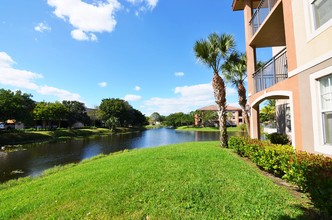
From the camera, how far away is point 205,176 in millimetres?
6566

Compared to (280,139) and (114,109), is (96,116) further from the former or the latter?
(280,139)

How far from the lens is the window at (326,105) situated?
17.6 feet

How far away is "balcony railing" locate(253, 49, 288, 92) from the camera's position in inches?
367

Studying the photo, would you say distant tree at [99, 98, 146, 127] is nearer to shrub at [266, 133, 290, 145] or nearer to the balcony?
the balcony

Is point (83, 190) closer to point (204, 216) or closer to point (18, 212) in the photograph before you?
point (18, 212)

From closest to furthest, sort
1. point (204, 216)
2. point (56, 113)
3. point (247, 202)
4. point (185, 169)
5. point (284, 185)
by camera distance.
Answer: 1. point (204, 216)
2. point (247, 202)
3. point (284, 185)
4. point (185, 169)
5. point (56, 113)

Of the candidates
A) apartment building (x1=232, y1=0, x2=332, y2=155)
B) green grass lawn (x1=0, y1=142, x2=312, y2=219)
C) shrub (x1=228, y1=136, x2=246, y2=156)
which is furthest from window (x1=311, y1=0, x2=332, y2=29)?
shrub (x1=228, y1=136, x2=246, y2=156)

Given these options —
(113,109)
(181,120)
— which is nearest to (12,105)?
(113,109)

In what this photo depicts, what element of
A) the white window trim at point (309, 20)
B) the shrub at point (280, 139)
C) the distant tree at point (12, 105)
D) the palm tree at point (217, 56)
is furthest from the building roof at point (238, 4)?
the distant tree at point (12, 105)

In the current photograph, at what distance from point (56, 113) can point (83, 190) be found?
156 feet

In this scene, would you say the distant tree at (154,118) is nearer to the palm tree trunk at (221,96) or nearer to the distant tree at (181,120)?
the distant tree at (181,120)

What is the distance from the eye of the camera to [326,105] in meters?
5.46

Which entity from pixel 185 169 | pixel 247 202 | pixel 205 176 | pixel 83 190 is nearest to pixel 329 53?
pixel 247 202

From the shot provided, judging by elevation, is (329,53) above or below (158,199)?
above
